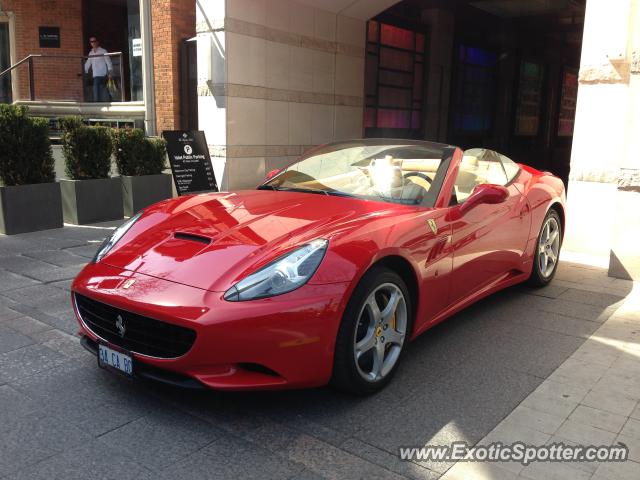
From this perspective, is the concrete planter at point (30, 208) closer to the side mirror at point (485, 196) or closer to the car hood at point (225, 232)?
the car hood at point (225, 232)

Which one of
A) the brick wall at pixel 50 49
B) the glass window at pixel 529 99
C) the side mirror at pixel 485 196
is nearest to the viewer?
the side mirror at pixel 485 196

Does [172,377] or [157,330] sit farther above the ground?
[157,330]

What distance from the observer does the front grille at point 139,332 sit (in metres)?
2.95

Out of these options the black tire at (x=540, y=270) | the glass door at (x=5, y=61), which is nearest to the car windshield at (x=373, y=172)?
the black tire at (x=540, y=270)

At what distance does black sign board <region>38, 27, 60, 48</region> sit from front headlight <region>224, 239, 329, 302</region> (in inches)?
637

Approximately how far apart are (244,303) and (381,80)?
12066 mm

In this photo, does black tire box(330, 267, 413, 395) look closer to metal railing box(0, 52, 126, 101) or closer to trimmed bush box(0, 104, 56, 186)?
trimmed bush box(0, 104, 56, 186)

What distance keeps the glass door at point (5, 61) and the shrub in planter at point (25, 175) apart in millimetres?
10359

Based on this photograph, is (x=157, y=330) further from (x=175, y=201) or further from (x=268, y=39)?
(x=268, y=39)

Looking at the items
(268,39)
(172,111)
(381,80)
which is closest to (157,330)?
(268,39)

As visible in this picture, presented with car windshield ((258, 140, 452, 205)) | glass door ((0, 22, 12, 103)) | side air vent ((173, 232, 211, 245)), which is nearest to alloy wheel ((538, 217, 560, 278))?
car windshield ((258, 140, 452, 205))

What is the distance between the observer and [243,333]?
2.87m

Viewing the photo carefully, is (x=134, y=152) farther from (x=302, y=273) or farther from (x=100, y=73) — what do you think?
(x=302, y=273)

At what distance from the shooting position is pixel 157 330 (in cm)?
301
